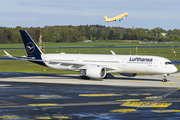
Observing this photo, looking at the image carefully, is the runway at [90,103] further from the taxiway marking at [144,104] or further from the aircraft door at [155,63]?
the aircraft door at [155,63]

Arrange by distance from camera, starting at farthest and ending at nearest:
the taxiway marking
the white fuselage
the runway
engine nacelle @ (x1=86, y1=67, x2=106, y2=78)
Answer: engine nacelle @ (x1=86, y1=67, x2=106, y2=78) → the white fuselage → the taxiway marking → the runway

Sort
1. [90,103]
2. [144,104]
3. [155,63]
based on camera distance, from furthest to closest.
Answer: [155,63]
[90,103]
[144,104]

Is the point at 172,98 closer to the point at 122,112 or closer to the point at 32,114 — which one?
the point at 122,112

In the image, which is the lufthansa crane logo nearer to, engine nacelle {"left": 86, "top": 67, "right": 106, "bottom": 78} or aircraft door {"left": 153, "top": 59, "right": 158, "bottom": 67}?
engine nacelle {"left": 86, "top": 67, "right": 106, "bottom": 78}

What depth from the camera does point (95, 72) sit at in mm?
41656

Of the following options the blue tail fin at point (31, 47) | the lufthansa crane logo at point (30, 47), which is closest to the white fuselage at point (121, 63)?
the blue tail fin at point (31, 47)

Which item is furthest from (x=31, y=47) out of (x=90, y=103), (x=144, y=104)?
(x=144, y=104)

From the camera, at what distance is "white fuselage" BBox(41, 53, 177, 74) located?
135ft

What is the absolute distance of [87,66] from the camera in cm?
4453

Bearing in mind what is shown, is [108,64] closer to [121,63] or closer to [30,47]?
[121,63]

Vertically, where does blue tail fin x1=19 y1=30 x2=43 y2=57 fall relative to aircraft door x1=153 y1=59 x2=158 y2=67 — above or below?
above

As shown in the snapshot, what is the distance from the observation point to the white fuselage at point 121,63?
41062 millimetres

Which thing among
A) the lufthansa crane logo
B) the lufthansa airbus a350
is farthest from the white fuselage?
the lufthansa crane logo

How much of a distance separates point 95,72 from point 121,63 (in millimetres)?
3986
